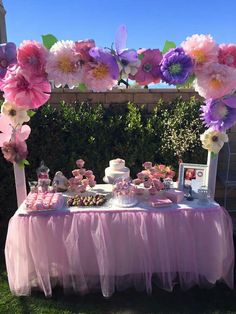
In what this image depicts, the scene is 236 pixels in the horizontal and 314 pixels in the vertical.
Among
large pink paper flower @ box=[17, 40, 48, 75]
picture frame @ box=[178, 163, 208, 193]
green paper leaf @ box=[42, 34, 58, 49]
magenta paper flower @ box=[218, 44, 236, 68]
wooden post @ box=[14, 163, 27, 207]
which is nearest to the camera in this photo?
large pink paper flower @ box=[17, 40, 48, 75]

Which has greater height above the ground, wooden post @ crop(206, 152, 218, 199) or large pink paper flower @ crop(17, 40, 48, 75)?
large pink paper flower @ crop(17, 40, 48, 75)

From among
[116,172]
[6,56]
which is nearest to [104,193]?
[116,172]

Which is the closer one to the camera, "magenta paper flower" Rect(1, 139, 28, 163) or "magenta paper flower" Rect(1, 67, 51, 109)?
"magenta paper flower" Rect(1, 67, 51, 109)

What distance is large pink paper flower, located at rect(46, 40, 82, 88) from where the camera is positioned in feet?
6.92

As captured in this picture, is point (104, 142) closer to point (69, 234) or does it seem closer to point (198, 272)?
point (69, 234)

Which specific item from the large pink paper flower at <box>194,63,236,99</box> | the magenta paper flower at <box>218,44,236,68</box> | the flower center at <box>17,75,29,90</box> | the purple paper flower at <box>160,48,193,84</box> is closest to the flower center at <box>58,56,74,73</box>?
the flower center at <box>17,75,29,90</box>

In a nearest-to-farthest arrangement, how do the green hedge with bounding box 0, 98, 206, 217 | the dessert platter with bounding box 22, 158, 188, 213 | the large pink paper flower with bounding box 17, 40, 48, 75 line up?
the large pink paper flower with bounding box 17, 40, 48, 75, the dessert platter with bounding box 22, 158, 188, 213, the green hedge with bounding box 0, 98, 206, 217

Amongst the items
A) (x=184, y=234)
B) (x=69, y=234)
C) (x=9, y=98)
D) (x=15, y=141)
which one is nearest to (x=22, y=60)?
(x=9, y=98)

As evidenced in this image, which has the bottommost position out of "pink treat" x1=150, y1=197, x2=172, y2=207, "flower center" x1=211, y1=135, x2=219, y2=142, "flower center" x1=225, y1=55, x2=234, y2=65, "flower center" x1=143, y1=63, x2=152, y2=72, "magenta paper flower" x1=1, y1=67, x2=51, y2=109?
"pink treat" x1=150, y1=197, x2=172, y2=207

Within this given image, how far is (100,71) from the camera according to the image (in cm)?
216

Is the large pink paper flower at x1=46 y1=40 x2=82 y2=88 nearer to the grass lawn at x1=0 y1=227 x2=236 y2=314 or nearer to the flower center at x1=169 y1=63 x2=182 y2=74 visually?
the flower center at x1=169 y1=63 x2=182 y2=74

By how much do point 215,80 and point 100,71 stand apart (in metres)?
0.84

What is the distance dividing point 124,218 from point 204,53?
1.35 m

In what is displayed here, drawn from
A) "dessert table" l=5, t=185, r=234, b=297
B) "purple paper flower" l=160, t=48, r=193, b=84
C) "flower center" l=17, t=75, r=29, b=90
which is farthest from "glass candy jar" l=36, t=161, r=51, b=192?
"purple paper flower" l=160, t=48, r=193, b=84
